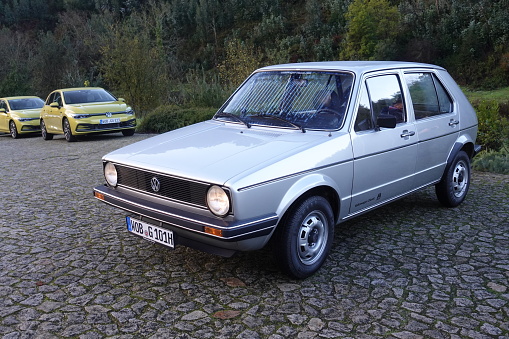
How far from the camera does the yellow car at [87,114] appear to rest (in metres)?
14.6

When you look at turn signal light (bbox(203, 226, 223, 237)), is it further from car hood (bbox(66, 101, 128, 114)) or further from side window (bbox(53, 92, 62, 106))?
side window (bbox(53, 92, 62, 106))

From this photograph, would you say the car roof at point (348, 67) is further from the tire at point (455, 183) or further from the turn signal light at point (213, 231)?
the turn signal light at point (213, 231)

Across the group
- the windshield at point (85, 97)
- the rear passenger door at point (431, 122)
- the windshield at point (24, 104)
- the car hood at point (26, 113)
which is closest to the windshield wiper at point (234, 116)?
the rear passenger door at point (431, 122)

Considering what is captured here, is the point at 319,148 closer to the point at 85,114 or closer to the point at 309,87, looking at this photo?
the point at 309,87

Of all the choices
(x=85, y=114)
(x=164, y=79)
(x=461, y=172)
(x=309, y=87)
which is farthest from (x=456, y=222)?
(x=164, y=79)

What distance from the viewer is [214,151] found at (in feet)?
13.9

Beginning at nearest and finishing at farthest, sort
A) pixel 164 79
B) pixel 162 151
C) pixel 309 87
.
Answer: pixel 162 151 → pixel 309 87 → pixel 164 79

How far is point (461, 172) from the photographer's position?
6.25 metres

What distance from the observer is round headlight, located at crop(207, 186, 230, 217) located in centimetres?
365

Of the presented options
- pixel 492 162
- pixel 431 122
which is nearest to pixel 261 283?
pixel 431 122

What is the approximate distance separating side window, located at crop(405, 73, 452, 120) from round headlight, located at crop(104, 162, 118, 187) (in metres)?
3.14

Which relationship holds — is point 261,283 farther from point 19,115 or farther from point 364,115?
point 19,115

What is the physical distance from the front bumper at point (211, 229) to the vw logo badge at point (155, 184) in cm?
13

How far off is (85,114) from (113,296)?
38.2 ft
